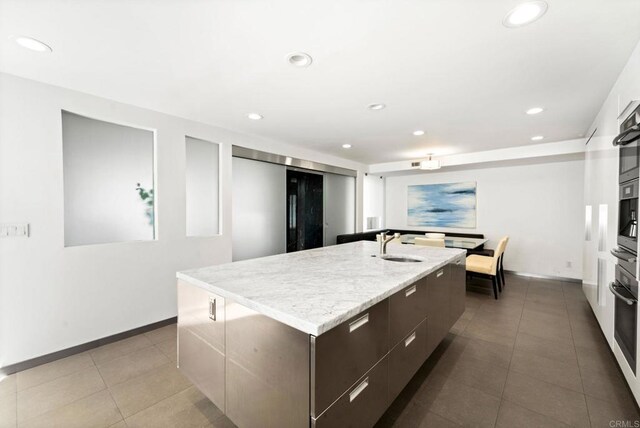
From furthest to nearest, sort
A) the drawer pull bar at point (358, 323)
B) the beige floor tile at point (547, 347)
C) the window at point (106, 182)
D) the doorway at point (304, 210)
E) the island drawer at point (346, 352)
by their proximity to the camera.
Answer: the doorway at point (304, 210) < the window at point (106, 182) < the beige floor tile at point (547, 347) < the drawer pull bar at point (358, 323) < the island drawer at point (346, 352)

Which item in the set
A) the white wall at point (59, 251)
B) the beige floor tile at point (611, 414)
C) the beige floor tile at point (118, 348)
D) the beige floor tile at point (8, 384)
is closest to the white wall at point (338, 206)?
the white wall at point (59, 251)

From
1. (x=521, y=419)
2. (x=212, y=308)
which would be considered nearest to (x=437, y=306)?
(x=521, y=419)

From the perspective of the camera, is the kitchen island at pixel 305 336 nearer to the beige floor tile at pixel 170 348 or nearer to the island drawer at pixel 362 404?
the island drawer at pixel 362 404

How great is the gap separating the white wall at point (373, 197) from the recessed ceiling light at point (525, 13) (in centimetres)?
499

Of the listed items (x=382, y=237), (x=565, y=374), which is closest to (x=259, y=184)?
(x=382, y=237)

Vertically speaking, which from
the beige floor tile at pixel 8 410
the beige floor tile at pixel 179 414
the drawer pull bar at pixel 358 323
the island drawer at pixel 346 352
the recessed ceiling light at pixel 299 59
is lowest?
the beige floor tile at pixel 8 410

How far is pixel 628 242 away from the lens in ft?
5.90

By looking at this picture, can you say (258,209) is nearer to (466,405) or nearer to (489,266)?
(466,405)

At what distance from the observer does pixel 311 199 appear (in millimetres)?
5078

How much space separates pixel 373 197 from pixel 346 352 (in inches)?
233

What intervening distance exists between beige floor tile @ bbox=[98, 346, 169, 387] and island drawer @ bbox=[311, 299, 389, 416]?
1.91m

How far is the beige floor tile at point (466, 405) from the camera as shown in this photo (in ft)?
5.35

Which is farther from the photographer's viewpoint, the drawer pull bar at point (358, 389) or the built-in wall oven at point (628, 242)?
the built-in wall oven at point (628, 242)

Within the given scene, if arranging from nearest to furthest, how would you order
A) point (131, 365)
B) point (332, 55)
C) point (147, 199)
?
point (332, 55), point (131, 365), point (147, 199)
